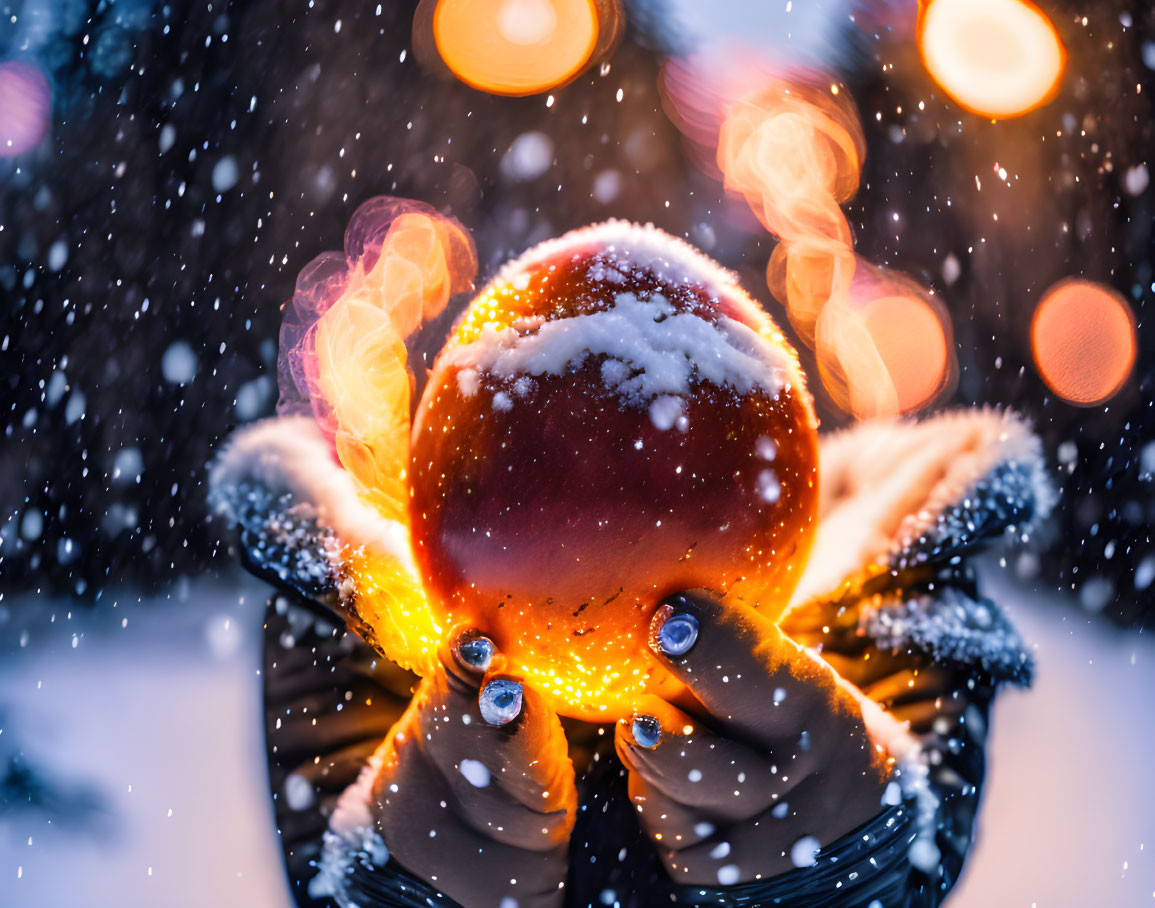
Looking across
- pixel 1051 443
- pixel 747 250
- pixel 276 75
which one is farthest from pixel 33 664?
pixel 1051 443

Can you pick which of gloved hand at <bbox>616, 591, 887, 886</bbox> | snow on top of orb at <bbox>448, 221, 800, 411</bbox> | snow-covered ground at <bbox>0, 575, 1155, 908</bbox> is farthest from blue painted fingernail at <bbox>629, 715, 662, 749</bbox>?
snow-covered ground at <bbox>0, 575, 1155, 908</bbox>

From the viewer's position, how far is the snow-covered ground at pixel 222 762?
46 cm

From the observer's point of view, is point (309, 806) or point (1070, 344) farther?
point (1070, 344)

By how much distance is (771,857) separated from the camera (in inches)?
12.9

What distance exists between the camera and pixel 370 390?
1.14ft

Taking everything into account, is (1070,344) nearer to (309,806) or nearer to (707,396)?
(707,396)

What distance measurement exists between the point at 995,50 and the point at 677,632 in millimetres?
413

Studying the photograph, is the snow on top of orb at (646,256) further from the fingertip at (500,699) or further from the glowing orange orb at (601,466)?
the fingertip at (500,699)

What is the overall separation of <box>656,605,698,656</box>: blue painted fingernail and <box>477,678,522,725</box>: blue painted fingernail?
0.05 metres

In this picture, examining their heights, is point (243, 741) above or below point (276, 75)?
below

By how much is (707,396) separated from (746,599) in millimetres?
75

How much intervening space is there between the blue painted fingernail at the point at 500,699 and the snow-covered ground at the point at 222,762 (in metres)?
0.26

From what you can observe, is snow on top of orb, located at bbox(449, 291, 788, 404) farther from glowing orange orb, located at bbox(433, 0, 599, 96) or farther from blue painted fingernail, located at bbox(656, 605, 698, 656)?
glowing orange orb, located at bbox(433, 0, 599, 96)

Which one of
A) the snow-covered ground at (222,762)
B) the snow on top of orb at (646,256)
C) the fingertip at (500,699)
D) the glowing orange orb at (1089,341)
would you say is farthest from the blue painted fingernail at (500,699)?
the glowing orange orb at (1089,341)
